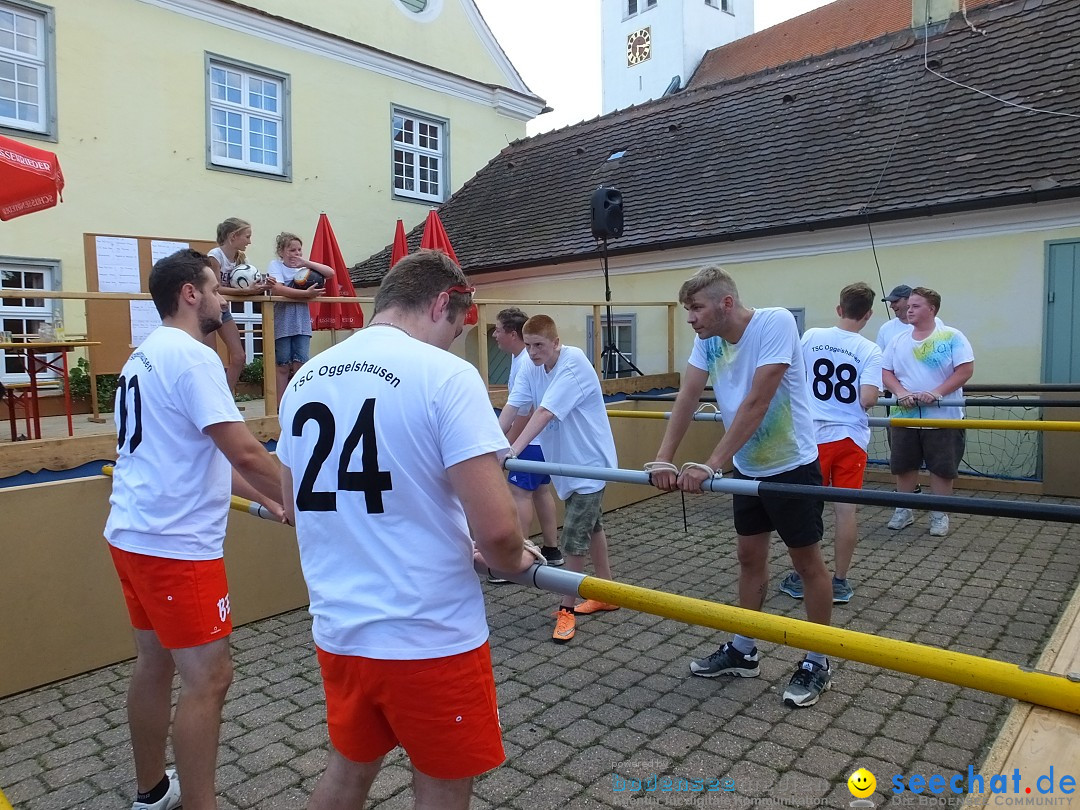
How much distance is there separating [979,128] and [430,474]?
10.1 m

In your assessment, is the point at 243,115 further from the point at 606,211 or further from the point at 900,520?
the point at 900,520

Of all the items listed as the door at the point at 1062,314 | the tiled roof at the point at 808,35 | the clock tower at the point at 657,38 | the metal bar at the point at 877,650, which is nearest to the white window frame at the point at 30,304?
the metal bar at the point at 877,650

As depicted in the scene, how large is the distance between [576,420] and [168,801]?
2861mm

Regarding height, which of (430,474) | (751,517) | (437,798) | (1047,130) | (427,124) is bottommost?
(437,798)

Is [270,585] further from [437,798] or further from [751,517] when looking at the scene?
[437,798]

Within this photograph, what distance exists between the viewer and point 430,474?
1770mm

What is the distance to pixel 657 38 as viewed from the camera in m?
35.8

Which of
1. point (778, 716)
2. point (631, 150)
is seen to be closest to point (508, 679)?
point (778, 716)

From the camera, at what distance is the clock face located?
3612 cm

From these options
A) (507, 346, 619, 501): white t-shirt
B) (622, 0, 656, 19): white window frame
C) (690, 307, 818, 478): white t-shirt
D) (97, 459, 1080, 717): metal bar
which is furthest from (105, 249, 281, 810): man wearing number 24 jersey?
(622, 0, 656, 19): white window frame

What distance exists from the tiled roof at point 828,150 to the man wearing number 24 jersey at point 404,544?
8.38 meters

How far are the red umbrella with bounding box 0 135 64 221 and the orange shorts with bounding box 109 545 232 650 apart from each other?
5334mm

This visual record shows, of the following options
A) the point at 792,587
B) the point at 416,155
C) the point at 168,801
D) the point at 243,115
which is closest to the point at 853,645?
the point at 168,801

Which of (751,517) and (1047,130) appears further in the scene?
(1047,130)
